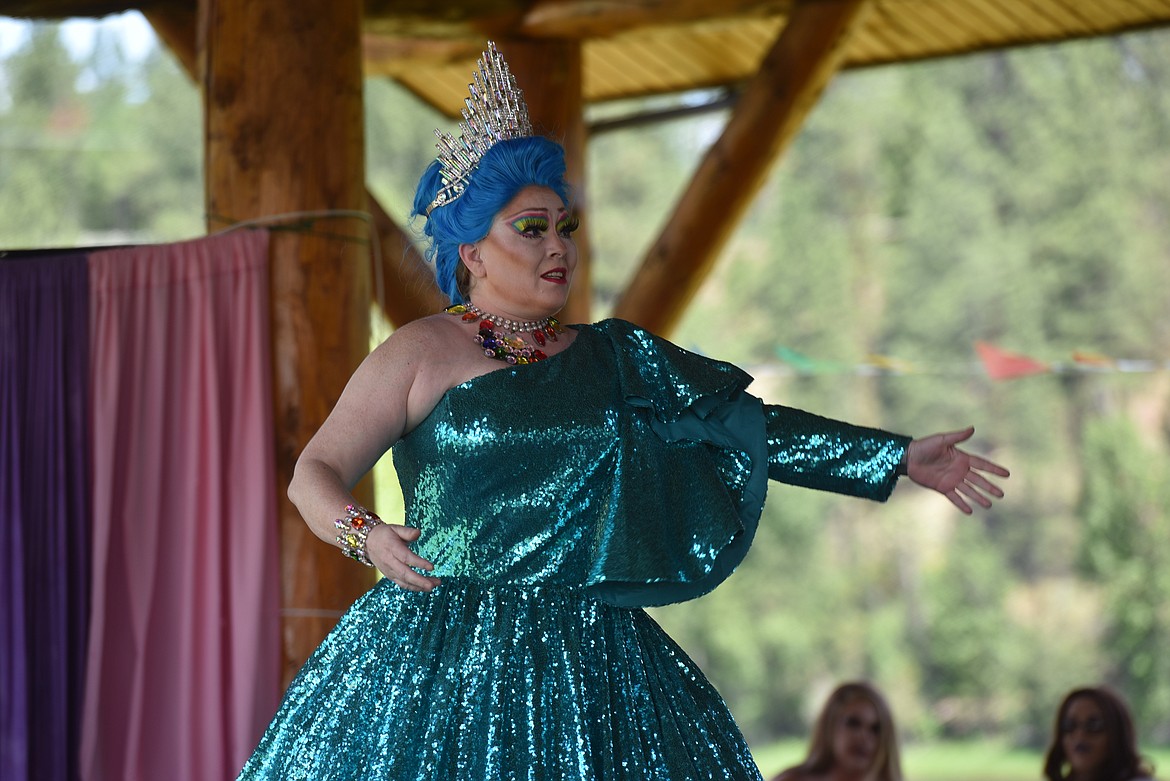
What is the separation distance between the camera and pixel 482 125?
2.21 metres

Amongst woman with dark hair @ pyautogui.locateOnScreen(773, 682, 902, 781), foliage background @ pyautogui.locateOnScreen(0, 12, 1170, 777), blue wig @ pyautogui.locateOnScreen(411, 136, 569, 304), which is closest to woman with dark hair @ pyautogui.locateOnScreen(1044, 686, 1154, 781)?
woman with dark hair @ pyautogui.locateOnScreen(773, 682, 902, 781)

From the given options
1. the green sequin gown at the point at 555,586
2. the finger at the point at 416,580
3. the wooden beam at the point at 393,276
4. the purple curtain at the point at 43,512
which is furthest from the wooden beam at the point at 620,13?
the finger at the point at 416,580

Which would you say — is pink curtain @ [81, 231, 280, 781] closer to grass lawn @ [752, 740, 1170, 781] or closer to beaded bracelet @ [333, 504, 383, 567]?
beaded bracelet @ [333, 504, 383, 567]

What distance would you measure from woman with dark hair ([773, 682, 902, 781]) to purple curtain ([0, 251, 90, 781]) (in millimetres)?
2345

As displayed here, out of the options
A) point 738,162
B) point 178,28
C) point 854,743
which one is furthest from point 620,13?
point 854,743

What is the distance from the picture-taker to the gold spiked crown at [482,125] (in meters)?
2.20

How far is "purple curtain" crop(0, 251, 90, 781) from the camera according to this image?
2.75 meters

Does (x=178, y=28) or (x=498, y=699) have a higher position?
(x=178, y=28)

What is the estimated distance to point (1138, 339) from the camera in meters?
16.0

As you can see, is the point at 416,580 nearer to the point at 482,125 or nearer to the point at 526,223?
the point at 526,223

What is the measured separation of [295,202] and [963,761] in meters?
13.4

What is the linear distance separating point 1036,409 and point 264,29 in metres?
14.1

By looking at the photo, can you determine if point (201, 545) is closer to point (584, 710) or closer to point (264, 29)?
point (264, 29)

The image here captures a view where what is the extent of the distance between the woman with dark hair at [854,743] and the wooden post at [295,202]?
76.0 inches
